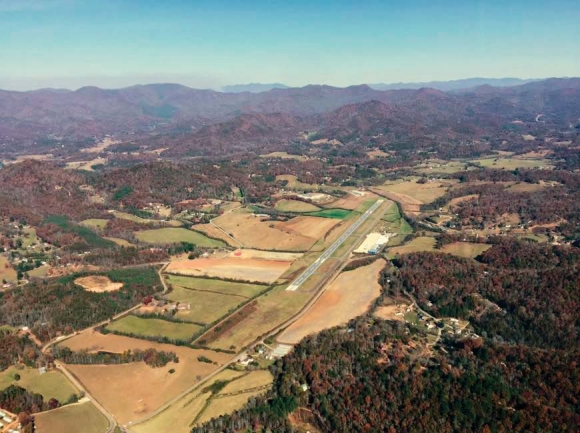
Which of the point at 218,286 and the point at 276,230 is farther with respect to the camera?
the point at 276,230

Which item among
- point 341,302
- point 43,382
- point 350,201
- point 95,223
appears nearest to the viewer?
point 43,382

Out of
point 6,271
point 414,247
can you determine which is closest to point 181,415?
point 6,271

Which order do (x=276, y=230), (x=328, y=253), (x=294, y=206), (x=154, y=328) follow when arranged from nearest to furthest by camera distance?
1. (x=154, y=328)
2. (x=328, y=253)
3. (x=276, y=230)
4. (x=294, y=206)

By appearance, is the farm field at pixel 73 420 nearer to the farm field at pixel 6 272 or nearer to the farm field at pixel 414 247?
the farm field at pixel 6 272

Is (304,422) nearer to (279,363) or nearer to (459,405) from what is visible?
(279,363)

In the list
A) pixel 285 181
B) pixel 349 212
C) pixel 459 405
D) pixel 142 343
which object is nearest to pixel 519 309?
pixel 459 405

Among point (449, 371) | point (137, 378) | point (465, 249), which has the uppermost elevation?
point (465, 249)

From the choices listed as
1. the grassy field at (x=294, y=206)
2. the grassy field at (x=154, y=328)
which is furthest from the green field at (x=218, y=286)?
the grassy field at (x=294, y=206)

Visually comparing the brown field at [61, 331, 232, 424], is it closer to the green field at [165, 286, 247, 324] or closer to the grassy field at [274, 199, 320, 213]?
the green field at [165, 286, 247, 324]

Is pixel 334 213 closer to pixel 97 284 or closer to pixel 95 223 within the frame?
pixel 95 223
